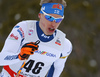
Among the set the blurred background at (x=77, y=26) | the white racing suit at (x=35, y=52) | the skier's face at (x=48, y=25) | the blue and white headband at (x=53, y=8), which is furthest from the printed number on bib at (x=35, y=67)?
the blurred background at (x=77, y=26)

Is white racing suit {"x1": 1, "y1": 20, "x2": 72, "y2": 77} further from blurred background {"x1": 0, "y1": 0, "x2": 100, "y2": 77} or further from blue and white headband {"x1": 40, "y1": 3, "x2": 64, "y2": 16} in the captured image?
blurred background {"x1": 0, "y1": 0, "x2": 100, "y2": 77}

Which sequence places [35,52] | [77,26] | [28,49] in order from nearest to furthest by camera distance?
[28,49] → [35,52] → [77,26]

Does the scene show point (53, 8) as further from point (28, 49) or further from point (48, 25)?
point (28, 49)

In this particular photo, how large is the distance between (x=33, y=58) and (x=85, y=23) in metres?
12.7

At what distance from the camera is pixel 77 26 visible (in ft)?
50.1

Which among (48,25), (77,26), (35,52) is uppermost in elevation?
(48,25)

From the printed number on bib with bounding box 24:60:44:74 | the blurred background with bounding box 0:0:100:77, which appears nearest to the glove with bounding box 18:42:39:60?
the printed number on bib with bounding box 24:60:44:74

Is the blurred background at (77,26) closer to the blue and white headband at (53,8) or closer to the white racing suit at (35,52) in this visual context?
the white racing suit at (35,52)

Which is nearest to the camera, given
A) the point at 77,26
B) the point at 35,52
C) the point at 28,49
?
the point at 28,49

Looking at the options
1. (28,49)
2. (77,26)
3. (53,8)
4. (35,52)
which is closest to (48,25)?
(53,8)

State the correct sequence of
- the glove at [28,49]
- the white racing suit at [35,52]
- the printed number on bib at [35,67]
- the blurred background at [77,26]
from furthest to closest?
1. the blurred background at [77,26]
2. the printed number on bib at [35,67]
3. the white racing suit at [35,52]
4. the glove at [28,49]

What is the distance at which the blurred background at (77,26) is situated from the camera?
540 inches

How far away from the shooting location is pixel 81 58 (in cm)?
1444

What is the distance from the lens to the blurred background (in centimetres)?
1371
